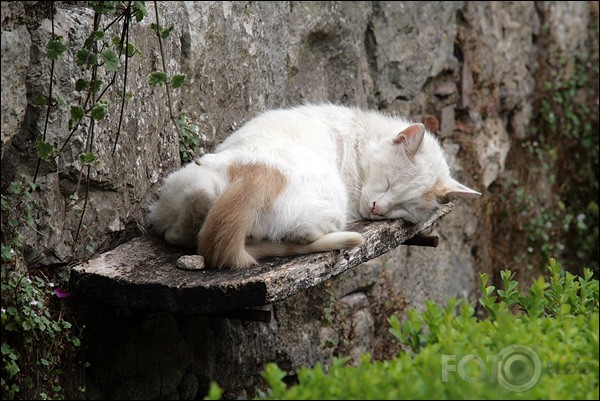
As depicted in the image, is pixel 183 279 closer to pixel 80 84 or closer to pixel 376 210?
pixel 80 84

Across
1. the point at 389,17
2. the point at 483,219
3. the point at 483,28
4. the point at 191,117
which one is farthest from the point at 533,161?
the point at 191,117

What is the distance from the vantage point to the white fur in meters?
3.15

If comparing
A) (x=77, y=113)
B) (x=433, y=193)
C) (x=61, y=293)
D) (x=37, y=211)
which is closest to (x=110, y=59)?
(x=77, y=113)

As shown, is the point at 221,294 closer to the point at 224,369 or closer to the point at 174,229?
the point at 174,229

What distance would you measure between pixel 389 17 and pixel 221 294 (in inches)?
107

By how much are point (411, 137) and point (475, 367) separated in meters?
1.84

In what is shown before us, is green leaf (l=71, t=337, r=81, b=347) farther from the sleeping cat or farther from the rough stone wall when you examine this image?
the sleeping cat

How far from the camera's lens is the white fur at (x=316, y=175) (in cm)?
315

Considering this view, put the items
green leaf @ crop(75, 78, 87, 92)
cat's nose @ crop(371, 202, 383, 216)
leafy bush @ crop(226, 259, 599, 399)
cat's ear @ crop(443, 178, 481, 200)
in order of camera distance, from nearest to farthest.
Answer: leafy bush @ crop(226, 259, 599, 399), green leaf @ crop(75, 78, 87, 92), cat's nose @ crop(371, 202, 383, 216), cat's ear @ crop(443, 178, 481, 200)

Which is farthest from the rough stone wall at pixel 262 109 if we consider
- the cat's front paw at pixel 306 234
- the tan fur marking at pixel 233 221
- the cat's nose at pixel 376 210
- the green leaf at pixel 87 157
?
the cat's nose at pixel 376 210

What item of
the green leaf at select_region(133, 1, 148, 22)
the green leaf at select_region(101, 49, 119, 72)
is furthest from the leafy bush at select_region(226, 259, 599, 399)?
the green leaf at select_region(133, 1, 148, 22)

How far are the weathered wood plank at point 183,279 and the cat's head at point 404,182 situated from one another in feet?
1.58

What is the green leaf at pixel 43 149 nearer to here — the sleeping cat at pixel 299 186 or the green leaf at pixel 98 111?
the green leaf at pixel 98 111

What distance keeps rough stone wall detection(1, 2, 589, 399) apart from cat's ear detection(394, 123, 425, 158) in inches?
28.7
